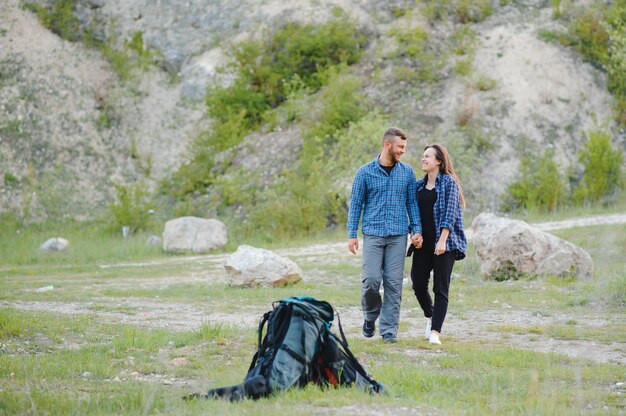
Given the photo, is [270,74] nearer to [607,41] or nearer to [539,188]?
[539,188]

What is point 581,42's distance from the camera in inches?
1291

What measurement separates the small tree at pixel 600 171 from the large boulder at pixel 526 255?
12910 mm

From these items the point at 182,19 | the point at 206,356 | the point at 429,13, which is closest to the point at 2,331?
the point at 206,356

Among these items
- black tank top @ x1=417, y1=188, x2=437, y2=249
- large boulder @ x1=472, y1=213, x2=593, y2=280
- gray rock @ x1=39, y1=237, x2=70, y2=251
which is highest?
black tank top @ x1=417, y1=188, x2=437, y2=249

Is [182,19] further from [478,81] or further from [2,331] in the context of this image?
[2,331]

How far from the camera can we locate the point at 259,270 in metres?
Answer: 14.9

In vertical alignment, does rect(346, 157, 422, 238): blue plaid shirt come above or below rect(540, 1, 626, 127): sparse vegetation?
→ below

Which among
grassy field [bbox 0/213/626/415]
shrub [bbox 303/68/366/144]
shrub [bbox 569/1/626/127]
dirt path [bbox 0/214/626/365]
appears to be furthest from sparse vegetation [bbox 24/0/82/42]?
dirt path [bbox 0/214/626/365]

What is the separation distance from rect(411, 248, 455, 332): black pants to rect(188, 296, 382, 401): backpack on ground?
7.50 ft

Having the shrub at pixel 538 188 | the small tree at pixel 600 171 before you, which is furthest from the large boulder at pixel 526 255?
the small tree at pixel 600 171

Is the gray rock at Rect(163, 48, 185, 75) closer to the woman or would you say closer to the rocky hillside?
the rocky hillside

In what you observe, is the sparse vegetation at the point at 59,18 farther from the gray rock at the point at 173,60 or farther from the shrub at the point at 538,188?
the shrub at the point at 538,188

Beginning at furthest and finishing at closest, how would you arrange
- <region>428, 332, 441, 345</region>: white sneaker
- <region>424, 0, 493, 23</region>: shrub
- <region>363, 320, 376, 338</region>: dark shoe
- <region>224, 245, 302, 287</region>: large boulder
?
1. <region>424, 0, 493, 23</region>: shrub
2. <region>224, 245, 302, 287</region>: large boulder
3. <region>363, 320, 376, 338</region>: dark shoe
4. <region>428, 332, 441, 345</region>: white sneaker

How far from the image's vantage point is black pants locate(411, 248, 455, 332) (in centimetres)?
872
